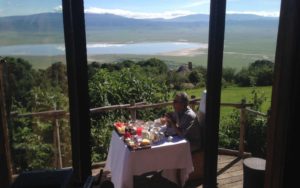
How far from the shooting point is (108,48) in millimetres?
3779

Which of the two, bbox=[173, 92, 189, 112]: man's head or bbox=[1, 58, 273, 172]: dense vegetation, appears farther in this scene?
bbox=[173, 92, 189, 112]: man's head

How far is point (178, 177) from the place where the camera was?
3312 mm

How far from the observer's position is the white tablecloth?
2.87 m

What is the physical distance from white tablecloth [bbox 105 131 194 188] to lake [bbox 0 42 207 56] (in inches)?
36.0

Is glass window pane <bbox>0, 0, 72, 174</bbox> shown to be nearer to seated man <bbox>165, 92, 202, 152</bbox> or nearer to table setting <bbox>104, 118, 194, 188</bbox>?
table setting <bbox>104, 118, 194, 188</bbox>

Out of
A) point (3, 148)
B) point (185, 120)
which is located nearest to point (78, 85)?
point (3, 148)

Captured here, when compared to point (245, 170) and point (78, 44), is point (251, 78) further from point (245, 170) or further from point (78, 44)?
point (78, 44)

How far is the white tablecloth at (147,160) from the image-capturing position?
2.87 meters

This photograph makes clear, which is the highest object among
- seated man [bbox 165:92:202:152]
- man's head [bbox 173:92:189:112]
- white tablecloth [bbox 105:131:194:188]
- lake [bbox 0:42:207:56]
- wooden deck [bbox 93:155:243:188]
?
lake [bbox 0:42:207:56]

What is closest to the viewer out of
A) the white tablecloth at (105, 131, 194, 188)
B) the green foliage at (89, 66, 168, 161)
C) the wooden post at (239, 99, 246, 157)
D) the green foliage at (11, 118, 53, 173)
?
the green foliage at (11, 118, 53, 173)

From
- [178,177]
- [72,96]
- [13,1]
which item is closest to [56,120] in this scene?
[72,96]

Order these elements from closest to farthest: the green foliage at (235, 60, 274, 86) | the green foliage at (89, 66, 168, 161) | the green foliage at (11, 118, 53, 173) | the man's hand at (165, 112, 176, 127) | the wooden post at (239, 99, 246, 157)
Result: the green foliage at (11, 118, 53, 173), the green foliage at (235, 60, 274, 86), the man's hand at (165, 112, 176, 127), the wooden post at (239, 99, 246, 157), the green foliage at (89, 66, 168, 161)

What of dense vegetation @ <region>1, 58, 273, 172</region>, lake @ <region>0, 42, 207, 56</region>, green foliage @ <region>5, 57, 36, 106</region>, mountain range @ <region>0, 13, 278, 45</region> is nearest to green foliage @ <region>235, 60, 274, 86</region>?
dense vegetation @ <region>1, 58, 273, 172</region>

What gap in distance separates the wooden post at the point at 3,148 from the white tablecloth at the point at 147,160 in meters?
1.13
